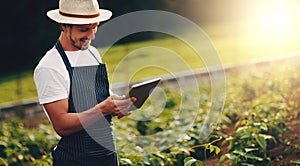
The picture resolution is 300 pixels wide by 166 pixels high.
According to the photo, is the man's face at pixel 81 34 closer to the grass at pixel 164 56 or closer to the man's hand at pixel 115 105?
the man's hand at pixel 115 105

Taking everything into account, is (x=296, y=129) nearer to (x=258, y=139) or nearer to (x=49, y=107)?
(x=258, y=139)

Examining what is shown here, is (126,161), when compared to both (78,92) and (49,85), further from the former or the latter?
(49,85)

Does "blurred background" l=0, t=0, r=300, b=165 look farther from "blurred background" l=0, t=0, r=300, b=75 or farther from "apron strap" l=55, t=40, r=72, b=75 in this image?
"apron strap" l=55, t=40, r=72, b=75

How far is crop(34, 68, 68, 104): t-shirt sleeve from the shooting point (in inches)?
147

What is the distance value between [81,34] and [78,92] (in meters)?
0.33

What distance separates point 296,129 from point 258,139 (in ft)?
4.04

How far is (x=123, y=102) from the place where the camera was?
12.7 feet

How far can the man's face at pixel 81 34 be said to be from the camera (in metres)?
3.83

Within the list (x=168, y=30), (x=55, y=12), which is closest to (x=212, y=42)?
(x=168, y=30)

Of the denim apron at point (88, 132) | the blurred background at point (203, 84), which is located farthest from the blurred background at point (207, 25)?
the denim apron at point (88, 132)

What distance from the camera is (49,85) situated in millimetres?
3734

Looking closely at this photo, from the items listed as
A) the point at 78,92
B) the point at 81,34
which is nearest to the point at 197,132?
the point at 78,92

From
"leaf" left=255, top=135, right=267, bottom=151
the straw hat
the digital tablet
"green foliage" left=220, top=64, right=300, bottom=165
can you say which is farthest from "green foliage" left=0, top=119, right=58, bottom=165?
the straw hat

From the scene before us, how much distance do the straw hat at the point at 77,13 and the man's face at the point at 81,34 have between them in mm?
40
